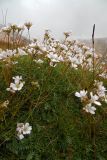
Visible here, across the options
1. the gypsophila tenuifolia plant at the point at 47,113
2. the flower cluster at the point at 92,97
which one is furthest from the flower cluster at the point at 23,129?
the flower cluster at the point at 92,97

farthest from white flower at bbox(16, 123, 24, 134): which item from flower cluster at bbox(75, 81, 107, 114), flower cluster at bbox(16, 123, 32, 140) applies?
flower cluster at bbox(75, 81, 107, 114)

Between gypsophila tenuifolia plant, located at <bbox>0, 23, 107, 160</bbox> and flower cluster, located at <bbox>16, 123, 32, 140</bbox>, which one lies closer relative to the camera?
flower cluster, located at <bbox>16, 123, 32, 140</bbox>

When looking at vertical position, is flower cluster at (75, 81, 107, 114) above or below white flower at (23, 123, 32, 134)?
above

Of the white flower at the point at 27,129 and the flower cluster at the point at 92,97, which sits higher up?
the flower cluster at the point at 92,97

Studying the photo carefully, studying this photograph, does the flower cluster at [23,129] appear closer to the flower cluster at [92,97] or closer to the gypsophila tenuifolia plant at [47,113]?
the gypsophila tenuifolia plant at [47,113]

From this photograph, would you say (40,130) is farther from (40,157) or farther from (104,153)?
(104,153)

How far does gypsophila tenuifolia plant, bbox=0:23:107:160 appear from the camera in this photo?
4545 mm

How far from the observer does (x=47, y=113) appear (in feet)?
16.5

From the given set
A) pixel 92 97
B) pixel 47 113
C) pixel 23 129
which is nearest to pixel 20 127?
pixel 23 129

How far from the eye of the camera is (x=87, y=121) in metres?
5.08

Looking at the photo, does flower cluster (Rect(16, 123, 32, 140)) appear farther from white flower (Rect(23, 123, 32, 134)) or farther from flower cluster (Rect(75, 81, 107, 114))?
flower cluster (Rect(75, 81, 107, 114))

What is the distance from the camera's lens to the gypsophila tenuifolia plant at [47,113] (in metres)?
4.54

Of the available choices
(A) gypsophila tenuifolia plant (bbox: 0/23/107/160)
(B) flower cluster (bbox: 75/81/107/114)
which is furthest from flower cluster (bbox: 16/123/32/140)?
(B) flower cluster (bbox: 75/81/107/114)

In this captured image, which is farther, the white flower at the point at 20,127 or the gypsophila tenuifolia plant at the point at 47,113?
the gypsophila tenuifolia plant at the point at 47,113
